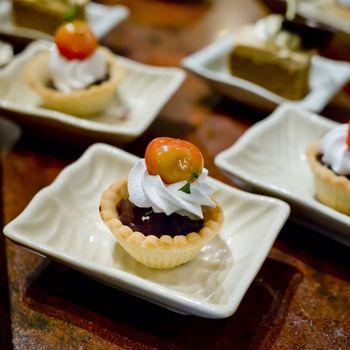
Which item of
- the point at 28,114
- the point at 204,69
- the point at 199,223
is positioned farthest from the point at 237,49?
the point at 199,223

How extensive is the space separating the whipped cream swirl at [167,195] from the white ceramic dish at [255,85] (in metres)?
0.79

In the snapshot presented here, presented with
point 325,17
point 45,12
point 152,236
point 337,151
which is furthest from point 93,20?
point 152,236

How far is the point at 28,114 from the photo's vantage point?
5.98 feet

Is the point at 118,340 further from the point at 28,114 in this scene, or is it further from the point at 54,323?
the point at 28,114

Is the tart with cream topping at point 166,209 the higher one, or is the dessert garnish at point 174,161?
the dessert garnish at point 174,161

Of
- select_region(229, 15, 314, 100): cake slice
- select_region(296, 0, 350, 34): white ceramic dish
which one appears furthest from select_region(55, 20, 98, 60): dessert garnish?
select_region(296, 0, 350, 34): white ceramic dish

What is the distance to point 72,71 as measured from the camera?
1.96m

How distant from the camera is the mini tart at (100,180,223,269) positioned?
4.31ft

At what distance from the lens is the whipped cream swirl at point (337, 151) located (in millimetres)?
1580

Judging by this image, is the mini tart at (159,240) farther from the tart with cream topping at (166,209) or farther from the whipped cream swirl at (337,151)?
the whipped cream swirl at (337,151)

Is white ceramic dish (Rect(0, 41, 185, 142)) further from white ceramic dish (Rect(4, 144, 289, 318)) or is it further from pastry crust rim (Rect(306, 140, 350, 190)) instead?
A: pastry crust rim (Rect(306, 140, 350, 190))

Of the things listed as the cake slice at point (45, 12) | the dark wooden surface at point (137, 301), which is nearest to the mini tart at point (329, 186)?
the dark wooden surface at point (137, 301)

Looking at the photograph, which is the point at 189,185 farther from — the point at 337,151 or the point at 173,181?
the point at 337,151

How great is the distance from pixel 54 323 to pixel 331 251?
768 mm
